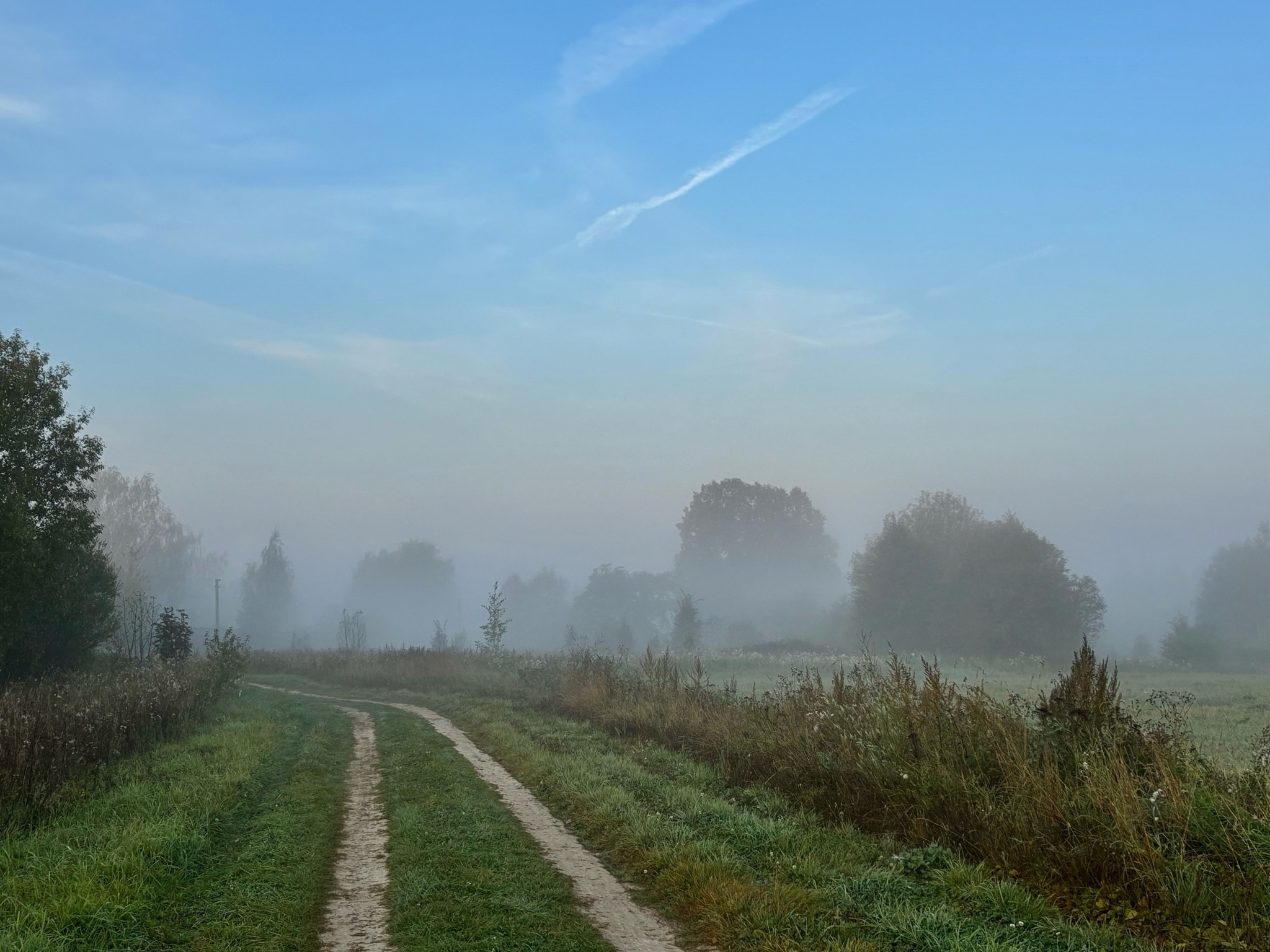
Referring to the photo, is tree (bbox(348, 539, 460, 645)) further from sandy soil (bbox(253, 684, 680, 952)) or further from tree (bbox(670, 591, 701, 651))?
sandy soil (bbox(253, 684, 680, 952))

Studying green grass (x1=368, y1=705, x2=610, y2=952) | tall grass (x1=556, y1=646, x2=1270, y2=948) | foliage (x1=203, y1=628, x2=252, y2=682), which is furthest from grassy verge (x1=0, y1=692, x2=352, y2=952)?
foliage (x1=203, y1=628, x2=252, y2=682)

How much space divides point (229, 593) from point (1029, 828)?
7657 inches

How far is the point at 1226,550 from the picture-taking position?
277 feet

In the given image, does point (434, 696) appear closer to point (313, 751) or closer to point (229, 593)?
point (313, 751)

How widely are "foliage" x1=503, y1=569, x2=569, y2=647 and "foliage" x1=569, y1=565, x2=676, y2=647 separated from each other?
17.1m

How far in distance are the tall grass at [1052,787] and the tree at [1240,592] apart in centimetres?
7687

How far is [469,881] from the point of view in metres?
7.75

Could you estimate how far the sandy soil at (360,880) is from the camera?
6523 millimetres

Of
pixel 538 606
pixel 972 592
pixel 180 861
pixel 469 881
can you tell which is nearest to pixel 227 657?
pixel 180 861

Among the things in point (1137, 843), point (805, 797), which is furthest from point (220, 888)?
point (1137, 843)

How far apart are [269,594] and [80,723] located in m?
108

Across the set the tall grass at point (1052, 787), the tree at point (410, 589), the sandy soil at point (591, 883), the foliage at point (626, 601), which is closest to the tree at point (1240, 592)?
the foliage at point (626, 601)

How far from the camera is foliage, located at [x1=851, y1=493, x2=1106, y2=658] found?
196 ft

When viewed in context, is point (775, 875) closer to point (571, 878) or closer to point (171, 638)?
point (571, 878)
